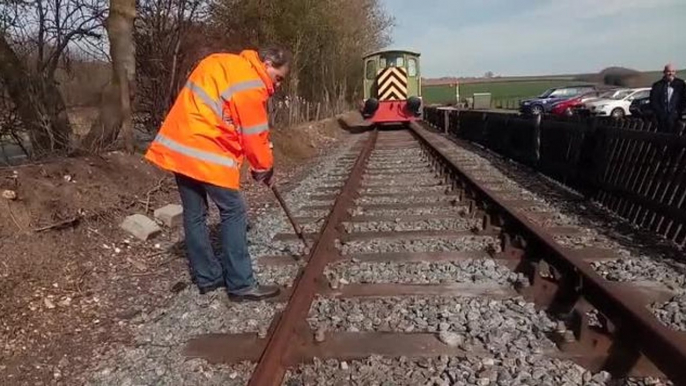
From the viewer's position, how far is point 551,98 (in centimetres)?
3828

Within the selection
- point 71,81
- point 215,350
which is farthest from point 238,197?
point 71,81

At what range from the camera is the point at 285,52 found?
170 inches

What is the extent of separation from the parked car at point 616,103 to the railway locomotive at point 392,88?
936 centimetres

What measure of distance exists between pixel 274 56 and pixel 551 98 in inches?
1443

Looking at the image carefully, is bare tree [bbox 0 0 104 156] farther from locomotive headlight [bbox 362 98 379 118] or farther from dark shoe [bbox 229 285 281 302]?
locomotive headlight [bbox 362 98 379 118]

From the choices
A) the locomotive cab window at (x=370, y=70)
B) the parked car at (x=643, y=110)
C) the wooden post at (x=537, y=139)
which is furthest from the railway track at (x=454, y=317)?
the locomotive cab window at (x=370, y=70)

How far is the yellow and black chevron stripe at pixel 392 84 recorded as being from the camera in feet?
82.8

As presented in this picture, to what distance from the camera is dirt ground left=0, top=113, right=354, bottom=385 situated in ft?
12.7

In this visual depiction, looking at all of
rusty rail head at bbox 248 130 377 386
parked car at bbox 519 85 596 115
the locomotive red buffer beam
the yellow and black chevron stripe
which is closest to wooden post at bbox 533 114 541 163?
rusty rail head at bbox 248 130 377 386

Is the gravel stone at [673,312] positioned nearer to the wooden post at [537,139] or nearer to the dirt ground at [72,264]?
the dirt ground at [72,264]

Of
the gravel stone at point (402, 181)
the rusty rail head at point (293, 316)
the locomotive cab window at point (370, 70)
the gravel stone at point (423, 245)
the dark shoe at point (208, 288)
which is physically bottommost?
the gravel stone at point (402, 181)

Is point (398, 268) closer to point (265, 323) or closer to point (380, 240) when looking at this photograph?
point (380, 240)

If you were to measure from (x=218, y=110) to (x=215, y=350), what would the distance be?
152cm

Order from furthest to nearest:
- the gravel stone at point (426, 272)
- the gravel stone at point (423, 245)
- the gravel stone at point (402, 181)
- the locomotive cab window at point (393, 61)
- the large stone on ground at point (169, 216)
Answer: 1. the locomotive cab window at point (393, 61)
2. the gravel stone at point (402, 181)
3. the large stone on ground at point (169, 216)
4. the gravel stone at point (423, 245)
5. the gravel stone at point (426, 272)
